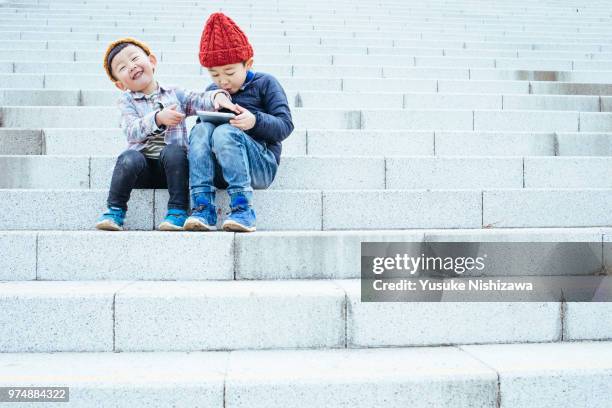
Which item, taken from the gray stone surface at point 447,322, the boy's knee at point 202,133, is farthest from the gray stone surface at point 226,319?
the boy's knee at point 202,133

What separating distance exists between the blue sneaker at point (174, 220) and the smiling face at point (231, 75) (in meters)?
0.85

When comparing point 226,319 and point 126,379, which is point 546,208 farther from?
point 126,379

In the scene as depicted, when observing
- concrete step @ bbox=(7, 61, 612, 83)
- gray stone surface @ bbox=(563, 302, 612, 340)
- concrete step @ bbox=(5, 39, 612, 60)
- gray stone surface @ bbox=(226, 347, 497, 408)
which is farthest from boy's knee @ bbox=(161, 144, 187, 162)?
concrete step @ bbox=(5, 39, 612, 60)

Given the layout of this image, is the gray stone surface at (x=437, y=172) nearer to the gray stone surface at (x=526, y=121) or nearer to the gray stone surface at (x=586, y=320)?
the gray stone surface at (x=526, y=121)

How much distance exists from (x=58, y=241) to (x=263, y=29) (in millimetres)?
5272

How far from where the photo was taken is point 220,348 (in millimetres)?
2258

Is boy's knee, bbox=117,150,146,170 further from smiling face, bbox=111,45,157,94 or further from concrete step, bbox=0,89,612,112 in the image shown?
concrete step, bbox=0,89,612,112

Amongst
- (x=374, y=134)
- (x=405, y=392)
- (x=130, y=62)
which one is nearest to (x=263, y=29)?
(x=374, y=134)

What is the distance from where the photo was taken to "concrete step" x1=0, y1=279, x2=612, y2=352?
7.27 ft

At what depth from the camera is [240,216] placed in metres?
2.71

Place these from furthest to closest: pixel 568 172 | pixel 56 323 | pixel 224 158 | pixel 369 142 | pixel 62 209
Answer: pixel 369 142
pixel 568 172
pixel 62 209
pixel 224 158
pixel 56 323

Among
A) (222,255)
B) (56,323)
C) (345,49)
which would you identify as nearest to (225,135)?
(222,255)

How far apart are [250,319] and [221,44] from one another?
159cm

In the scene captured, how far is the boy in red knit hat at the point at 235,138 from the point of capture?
108 inches
